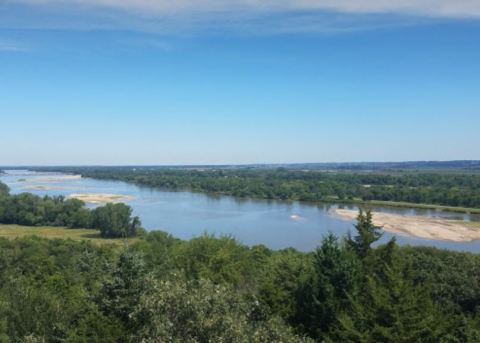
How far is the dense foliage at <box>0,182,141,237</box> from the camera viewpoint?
47.3 m

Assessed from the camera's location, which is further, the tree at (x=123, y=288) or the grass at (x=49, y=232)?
the grass at (x=49, y=232)

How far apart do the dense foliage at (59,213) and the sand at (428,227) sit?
82.5 ft

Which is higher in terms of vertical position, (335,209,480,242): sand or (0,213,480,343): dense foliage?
(0,213,480,343): dense foliage

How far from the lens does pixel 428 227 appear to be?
4747 cm

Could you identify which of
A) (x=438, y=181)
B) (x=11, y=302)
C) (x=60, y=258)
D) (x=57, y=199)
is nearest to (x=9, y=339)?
(x=11, y=302)

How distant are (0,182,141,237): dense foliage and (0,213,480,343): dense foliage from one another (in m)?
24.6

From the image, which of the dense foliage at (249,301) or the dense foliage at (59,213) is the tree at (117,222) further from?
the dense foliage at (249,301)

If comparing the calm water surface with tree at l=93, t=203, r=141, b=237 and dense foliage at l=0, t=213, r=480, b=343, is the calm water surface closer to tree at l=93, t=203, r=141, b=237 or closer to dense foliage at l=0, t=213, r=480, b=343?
tree at l=93, t=203, r=141, b=237

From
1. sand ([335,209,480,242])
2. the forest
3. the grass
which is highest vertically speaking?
the forest

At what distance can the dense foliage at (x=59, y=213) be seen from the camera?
155 ft

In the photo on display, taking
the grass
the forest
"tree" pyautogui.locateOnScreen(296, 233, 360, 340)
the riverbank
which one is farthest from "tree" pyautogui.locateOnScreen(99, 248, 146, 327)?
the riverbank

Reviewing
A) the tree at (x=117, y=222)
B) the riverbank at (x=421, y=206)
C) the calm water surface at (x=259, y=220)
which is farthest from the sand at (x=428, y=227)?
the tree at (x=117, y=222)

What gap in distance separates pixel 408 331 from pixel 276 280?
21.4ft

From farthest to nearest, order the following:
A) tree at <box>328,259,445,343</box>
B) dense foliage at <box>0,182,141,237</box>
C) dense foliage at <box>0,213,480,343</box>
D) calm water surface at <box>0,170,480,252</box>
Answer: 1. dense foliage at <box>0,182,141,237</box>
2. calm water surface at <box>0,170,480,252</box>
3. tree at <box>328,259,445,343</box>
4. dense foliage at <box>0,213,480,343</box>
